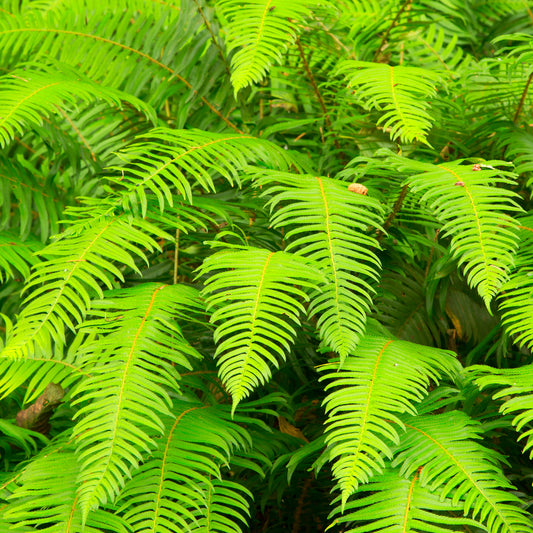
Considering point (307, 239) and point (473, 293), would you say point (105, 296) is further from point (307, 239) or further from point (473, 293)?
point (473, 293)

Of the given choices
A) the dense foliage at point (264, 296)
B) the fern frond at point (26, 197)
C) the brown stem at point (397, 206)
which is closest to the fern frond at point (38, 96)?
the dense foliage at point (264, 296)

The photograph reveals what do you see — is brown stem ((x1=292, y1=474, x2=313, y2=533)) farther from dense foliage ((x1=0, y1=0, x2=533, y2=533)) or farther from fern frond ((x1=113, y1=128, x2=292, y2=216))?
fern frond ((x1=113, y1=128, x2=292, y2=216))

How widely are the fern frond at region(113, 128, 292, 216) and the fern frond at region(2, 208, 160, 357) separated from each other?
7 centimetres

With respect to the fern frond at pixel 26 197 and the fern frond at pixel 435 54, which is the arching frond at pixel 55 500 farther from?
the fern frond at pixel 435 54

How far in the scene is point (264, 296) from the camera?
114 cm

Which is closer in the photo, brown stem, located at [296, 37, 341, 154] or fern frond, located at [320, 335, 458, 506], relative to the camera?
fern frond, located at [320, 335, 458, 506]

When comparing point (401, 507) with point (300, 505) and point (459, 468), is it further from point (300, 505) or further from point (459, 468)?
point (300, 505)

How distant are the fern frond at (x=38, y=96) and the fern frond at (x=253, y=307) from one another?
0.63 m

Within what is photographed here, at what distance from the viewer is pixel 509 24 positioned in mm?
2500

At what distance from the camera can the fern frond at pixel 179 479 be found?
1109mm

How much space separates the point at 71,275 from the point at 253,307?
0.39m

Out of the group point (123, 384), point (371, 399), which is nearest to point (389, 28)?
point (371, 399)

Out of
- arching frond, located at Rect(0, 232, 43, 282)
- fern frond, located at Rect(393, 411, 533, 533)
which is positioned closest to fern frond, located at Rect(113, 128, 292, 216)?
arching frond, located at Rect(0, 232, 43, 282)

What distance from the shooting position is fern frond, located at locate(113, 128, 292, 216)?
132cm
